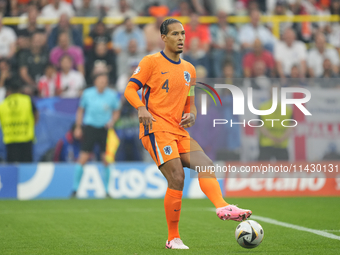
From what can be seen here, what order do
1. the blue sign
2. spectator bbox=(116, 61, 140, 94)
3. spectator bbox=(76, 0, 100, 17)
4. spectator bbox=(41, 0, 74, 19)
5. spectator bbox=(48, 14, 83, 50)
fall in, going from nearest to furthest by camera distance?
the blue sign, spectator bbox=(116, 61, 140, 94), spectator bbox=(48, 14, 83, 50), spectator bbox=(41, 0, 74, 19), spectator bbox=(76, 0, 100, 17)

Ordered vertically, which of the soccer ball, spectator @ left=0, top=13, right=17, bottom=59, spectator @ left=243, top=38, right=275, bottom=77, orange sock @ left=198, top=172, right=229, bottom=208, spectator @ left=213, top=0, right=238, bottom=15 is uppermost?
spectator @ left=213, top=0, right=238, bottom=15

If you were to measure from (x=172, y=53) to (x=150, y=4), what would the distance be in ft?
36.2

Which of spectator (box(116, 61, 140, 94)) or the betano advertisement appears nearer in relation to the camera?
the betano advertisement

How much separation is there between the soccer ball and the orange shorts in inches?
35.9

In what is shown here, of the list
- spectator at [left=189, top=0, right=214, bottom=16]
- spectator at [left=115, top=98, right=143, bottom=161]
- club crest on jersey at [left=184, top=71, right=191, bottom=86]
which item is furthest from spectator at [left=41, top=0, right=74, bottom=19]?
club crest on jersey at [left=184, top=71, right=191, bottom=86]

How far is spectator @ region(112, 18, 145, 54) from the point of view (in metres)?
14.3

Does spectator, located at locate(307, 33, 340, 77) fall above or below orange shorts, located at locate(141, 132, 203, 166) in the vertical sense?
above

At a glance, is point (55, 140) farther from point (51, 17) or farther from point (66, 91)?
point (51, 17)

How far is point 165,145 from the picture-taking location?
5328mm

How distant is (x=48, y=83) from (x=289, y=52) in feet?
20.5

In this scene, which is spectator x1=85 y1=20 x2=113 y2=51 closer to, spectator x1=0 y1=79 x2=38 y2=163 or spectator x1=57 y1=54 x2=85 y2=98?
spectator x1=57 y1=54 x2=85 y2=98

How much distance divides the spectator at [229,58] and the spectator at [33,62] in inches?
161

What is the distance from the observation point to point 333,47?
52.4ft

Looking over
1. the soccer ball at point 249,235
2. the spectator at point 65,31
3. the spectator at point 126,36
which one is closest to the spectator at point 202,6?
the spectator at point 126,36
